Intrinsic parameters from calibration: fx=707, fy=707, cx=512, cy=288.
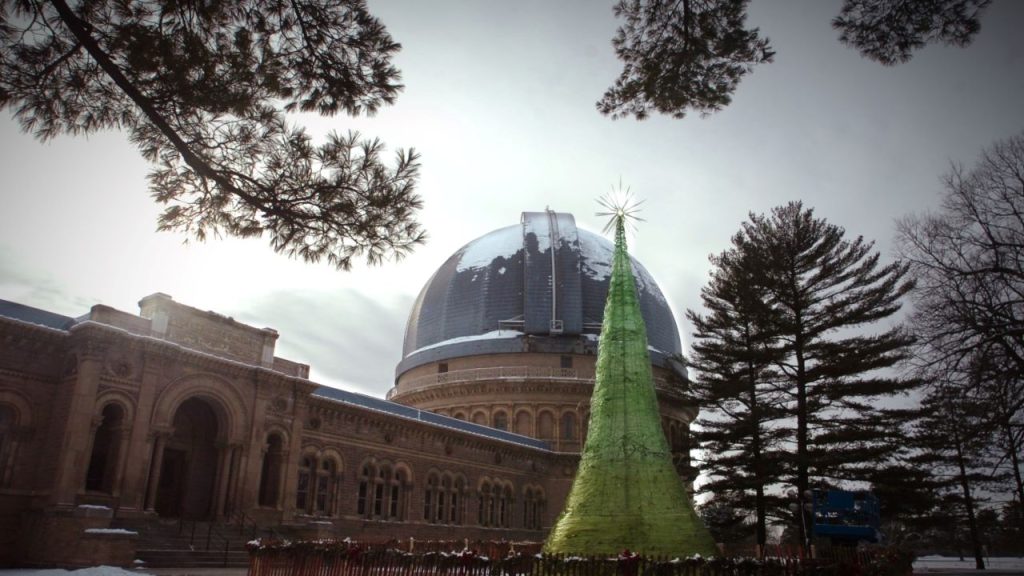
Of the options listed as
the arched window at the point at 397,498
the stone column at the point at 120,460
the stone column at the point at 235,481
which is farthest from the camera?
the arched window at the point at 397,498

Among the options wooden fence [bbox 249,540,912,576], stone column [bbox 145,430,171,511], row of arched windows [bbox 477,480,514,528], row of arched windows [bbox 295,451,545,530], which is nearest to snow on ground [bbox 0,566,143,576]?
A: wooden fence [bbox 249,540,912,576]

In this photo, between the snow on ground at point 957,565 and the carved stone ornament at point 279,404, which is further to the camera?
the snow on ground at point 957,565

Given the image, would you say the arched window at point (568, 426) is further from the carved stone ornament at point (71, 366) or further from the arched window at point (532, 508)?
the carved stone ornament at point (71, 366)

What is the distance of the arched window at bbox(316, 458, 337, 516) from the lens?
92.1 feet

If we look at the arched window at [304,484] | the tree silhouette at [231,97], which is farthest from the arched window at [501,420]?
the tree silhouette at [231,97]

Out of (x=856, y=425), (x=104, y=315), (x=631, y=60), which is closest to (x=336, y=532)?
(x=104, y=315)

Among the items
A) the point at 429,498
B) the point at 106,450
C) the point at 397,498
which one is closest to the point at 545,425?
the point at 429,498

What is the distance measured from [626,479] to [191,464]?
15381 millimetres

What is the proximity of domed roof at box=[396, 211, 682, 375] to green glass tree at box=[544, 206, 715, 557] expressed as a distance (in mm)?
26401

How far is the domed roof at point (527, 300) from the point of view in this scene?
1778 inches

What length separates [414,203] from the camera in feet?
32.3

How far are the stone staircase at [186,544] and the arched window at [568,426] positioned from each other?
79.3 ft

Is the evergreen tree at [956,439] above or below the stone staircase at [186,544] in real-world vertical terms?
above

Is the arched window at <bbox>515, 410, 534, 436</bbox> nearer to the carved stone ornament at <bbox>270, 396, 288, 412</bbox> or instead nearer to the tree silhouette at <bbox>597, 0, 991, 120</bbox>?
the carved stone ornament at <bbox>270, 396, 288, 412</bbox>
